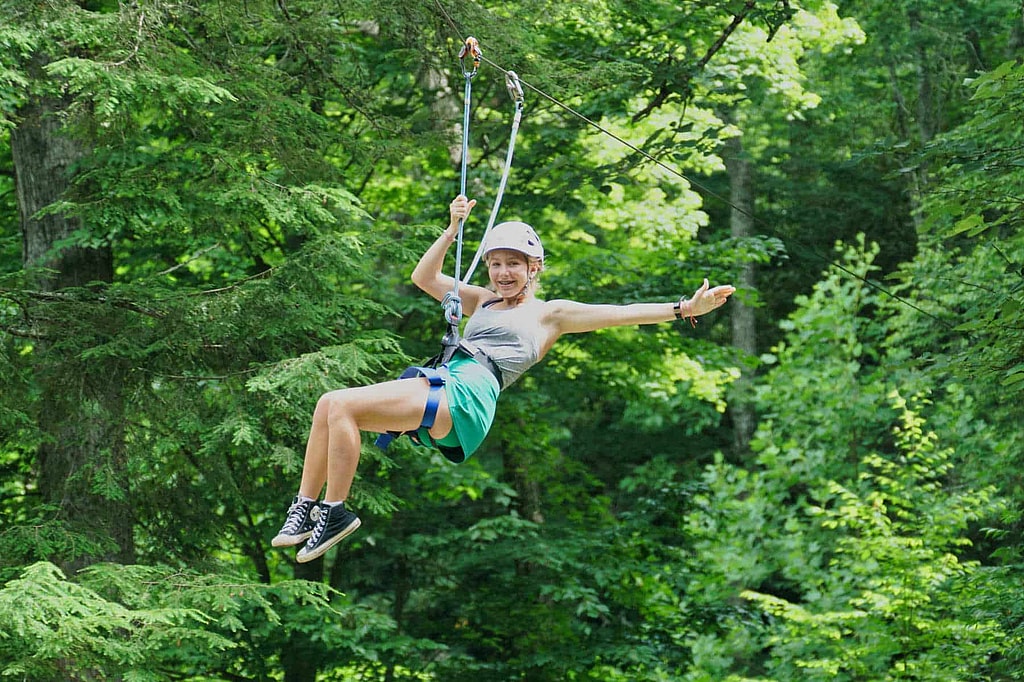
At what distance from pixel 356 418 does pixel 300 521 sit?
0.49m

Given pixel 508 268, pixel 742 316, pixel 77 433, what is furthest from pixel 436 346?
pixel 742 316

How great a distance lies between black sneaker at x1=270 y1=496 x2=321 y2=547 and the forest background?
2016 mm

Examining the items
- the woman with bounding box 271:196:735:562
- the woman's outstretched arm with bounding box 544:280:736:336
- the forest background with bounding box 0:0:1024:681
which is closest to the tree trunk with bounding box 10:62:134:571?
the forest background with bounding box 0:0:1024:681

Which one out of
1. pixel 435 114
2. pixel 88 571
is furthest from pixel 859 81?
pixel 88 571

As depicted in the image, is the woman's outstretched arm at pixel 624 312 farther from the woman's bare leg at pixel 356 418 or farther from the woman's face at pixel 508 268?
the woman's bare leg at pixel 356 418

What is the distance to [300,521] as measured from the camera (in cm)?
397

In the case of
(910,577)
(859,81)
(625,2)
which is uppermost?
(859,81)

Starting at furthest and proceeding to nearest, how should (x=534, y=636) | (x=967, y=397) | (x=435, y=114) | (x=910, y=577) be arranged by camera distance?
(x=967, y=397) < (x=534, y=636) < (x=910, y=577) < (x=435, y=114)

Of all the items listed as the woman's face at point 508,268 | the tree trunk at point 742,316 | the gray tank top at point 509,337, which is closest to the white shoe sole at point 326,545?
the gray tank top at point 509,337

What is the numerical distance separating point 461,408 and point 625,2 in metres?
5.33

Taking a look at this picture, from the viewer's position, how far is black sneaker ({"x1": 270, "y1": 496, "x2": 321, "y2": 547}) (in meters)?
3.95

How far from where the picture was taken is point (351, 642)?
849 cm

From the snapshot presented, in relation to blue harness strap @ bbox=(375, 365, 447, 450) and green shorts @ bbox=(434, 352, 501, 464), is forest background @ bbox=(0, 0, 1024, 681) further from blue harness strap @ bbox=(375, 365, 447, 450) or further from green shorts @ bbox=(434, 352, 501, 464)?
blue harness strap @ bbox=(375, 365, 447, 450)

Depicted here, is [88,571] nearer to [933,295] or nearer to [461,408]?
[461,408]
